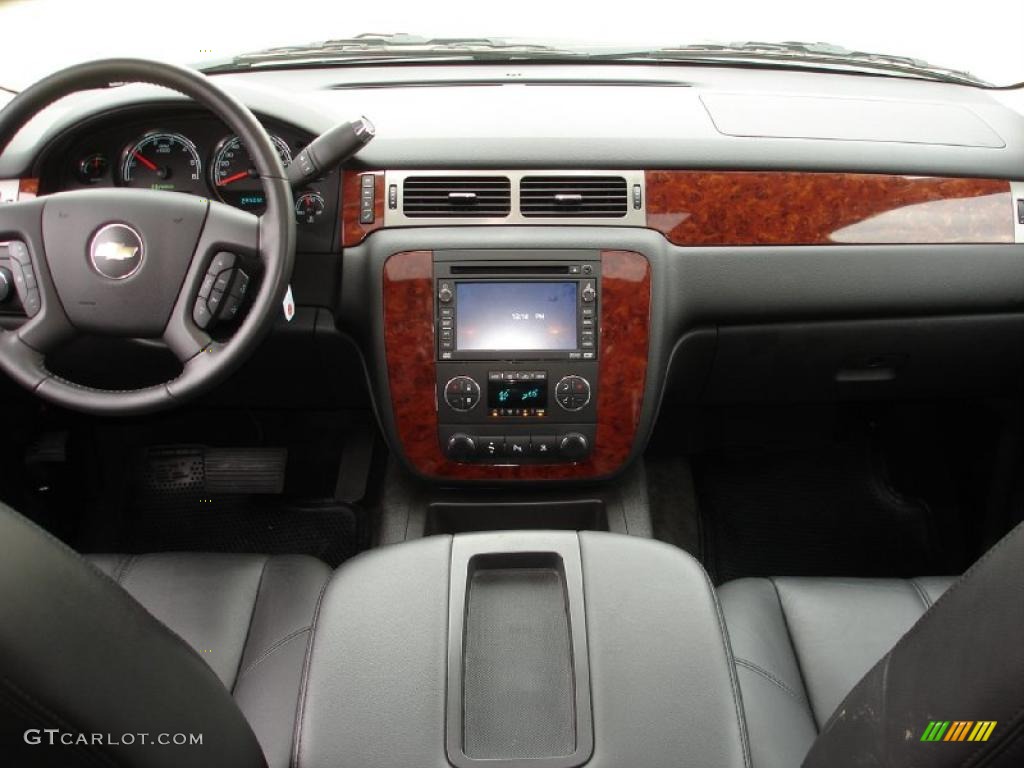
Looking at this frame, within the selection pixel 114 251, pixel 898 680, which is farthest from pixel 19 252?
pixel 898 680

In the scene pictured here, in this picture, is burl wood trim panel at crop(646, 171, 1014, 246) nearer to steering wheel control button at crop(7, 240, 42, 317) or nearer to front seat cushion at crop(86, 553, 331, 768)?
front seat cushion at crop(86, 553, 331, 768)

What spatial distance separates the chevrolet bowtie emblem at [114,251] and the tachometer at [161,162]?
1.12 feet

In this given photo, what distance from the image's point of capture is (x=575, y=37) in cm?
215

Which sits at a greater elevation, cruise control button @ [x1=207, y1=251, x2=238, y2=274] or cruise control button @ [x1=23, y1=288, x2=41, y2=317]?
cruise control button @ [x1=207, y1=251, x2=238, y2=274]

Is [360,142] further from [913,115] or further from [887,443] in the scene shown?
[887,443]

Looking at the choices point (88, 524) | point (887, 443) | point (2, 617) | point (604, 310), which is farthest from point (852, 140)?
point (88, 524)

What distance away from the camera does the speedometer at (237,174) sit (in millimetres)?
1862

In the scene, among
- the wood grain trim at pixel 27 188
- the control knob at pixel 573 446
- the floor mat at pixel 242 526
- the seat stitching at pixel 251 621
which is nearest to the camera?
the seat stitching at pixel 251 621

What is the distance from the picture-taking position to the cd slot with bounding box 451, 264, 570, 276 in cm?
191

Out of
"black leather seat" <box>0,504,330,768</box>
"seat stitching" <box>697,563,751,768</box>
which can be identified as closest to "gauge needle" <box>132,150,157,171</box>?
"black leather seat" <box>0,504,330,768</box>

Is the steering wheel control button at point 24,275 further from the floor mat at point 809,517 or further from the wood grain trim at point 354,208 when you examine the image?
the floor mat at point 809,517

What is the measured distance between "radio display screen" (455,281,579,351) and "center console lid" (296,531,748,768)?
0.61 meters

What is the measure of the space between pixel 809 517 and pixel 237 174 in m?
1.71

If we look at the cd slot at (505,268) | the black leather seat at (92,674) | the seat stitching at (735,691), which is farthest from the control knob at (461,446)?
the black leather seat at (92,674)
